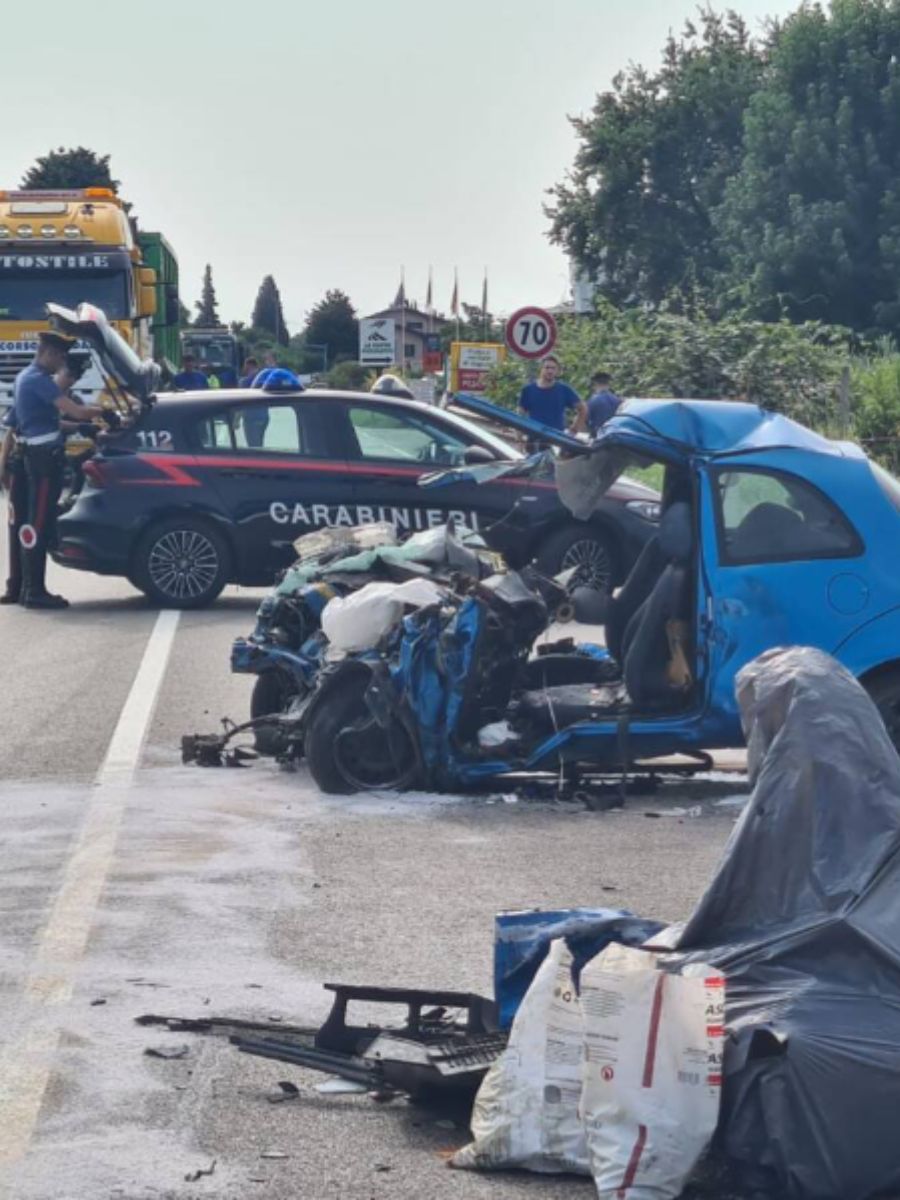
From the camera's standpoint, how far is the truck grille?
29998 millimetres

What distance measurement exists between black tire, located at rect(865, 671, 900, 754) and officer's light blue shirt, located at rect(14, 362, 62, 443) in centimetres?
962

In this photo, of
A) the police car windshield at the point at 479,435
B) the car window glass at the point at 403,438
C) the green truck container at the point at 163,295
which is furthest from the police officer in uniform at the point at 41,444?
the green truck container at the point at 163,295

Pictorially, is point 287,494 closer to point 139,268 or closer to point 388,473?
A: point 388,473

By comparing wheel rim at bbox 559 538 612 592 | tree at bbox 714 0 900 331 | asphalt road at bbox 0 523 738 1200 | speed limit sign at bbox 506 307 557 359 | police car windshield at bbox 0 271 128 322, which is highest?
tree at bbox 714 0 900 331

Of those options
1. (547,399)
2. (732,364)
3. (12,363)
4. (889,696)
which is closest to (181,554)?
(547,399)

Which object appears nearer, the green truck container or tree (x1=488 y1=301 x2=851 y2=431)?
the green truck container

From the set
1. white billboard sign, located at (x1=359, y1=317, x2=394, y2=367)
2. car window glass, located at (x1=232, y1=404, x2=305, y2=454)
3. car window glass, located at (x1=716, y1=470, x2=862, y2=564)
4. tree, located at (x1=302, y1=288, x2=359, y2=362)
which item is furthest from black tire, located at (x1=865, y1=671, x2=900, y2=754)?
tree, located at (x1=302, y1=288, x2=359, y2=362)

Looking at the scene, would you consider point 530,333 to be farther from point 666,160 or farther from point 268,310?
point 268,310

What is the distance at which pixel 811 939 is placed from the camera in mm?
5227

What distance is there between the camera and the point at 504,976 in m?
5.60

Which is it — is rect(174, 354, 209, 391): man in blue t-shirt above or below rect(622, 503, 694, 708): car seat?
above

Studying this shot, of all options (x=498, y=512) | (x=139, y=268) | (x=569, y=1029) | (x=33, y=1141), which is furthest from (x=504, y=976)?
(x=139, y=268)

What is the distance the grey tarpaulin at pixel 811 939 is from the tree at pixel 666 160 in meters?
71.6

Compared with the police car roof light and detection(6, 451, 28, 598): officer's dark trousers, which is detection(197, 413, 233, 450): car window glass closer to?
the police car roof light
